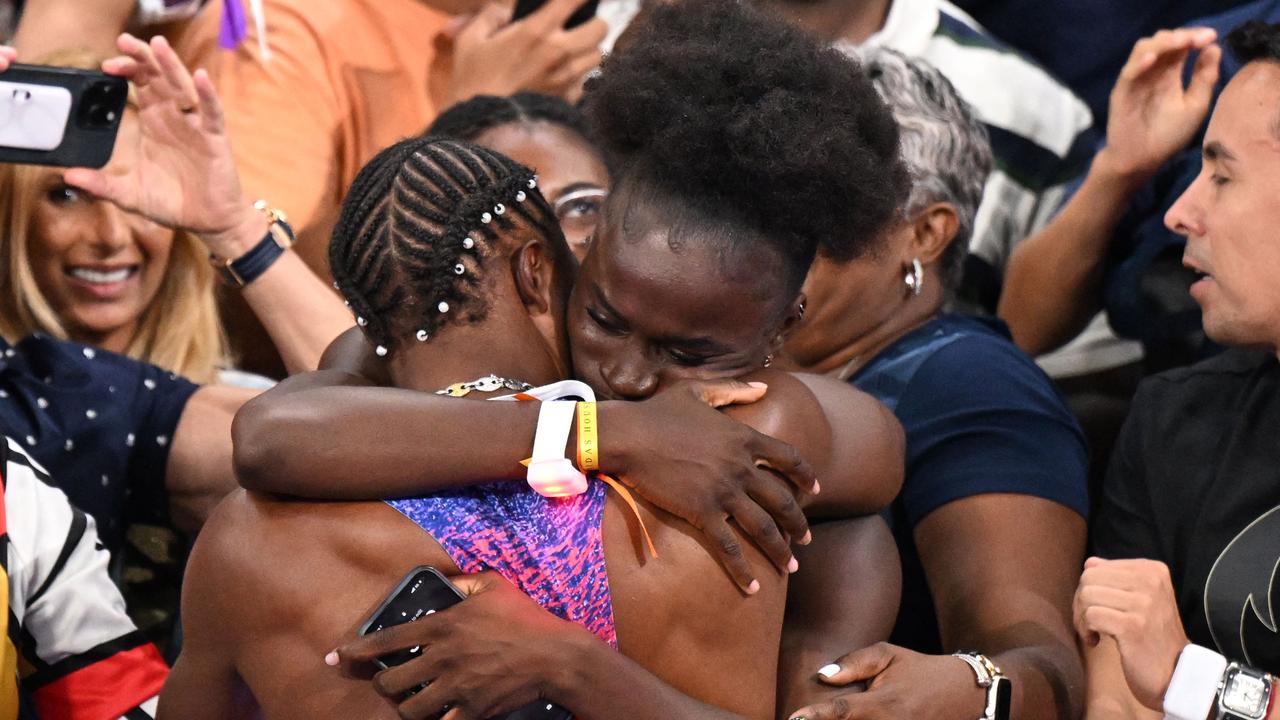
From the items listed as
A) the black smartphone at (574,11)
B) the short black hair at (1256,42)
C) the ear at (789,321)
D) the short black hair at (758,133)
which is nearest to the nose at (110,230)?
the black smartphone at (574,11)

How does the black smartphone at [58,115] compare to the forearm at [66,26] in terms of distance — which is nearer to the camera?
the black smartphone at [58,115]

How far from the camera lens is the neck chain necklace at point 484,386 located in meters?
1.72

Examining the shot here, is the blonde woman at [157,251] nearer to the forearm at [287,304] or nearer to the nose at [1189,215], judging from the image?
the forearm at [287,304]

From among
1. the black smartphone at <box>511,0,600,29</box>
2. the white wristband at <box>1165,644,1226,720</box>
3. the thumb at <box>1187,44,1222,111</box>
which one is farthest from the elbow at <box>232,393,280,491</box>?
the black smartphone at <box>511,0,600,29</box>

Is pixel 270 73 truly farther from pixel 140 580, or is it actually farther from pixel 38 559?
pixel 38 559

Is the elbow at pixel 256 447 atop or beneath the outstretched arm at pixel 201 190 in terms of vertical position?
atop

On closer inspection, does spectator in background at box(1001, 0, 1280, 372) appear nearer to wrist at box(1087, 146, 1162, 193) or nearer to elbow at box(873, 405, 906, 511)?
wrist at box(1087, 146, 1162, 193)

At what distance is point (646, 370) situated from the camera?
1.81 m

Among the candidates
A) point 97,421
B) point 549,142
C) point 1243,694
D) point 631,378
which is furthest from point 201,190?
point 1243,694

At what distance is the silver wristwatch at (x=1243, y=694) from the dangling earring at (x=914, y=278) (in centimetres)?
90

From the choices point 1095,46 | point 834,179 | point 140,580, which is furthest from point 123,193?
point 1095,46

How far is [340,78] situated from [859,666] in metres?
2.14

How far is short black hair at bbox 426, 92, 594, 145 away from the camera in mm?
2850

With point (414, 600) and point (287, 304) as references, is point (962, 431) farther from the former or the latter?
point (287, 304)
